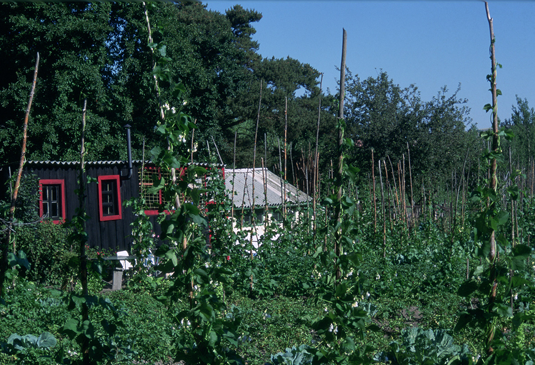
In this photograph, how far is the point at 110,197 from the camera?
1281cm

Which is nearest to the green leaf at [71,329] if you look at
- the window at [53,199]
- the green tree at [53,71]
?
the window at [53,199]

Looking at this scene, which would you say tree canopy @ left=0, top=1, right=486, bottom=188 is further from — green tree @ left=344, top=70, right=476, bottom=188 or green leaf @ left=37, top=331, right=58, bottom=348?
green leaf @ left=37, top=331, right=58, bottom=348

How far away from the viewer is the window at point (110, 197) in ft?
40.9

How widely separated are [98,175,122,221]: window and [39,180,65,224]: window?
0.95m

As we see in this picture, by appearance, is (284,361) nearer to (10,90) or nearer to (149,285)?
(149,285)

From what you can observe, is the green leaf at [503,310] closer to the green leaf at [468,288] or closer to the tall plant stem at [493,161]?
the tall plant stem at [493,161]

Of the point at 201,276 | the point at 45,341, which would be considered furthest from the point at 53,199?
the point at 201,276

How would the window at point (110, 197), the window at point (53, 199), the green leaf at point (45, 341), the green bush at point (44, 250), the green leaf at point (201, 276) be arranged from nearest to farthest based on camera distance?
the green leaf at point (201, 276) → the green leaf at point (45, 341) → the green bush at point (44, 250) → the window at point (53, 199) → the window at point (110, 197)

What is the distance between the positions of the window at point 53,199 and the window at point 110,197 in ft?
3.12

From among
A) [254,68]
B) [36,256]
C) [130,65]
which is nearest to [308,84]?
[254,68]

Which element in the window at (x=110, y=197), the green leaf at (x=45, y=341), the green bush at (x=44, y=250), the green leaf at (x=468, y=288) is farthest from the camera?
the window at (x=110, y=197)

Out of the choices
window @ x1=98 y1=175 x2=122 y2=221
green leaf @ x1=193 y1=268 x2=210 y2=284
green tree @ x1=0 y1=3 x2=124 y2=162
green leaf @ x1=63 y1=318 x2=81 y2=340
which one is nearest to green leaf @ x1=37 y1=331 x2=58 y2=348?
green leaf @ x1=63 y1=318 x2=81 y2=340

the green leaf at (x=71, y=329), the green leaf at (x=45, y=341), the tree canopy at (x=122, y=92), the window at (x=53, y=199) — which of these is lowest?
the green leaf at (x=45, y=341)

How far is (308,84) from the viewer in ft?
114
